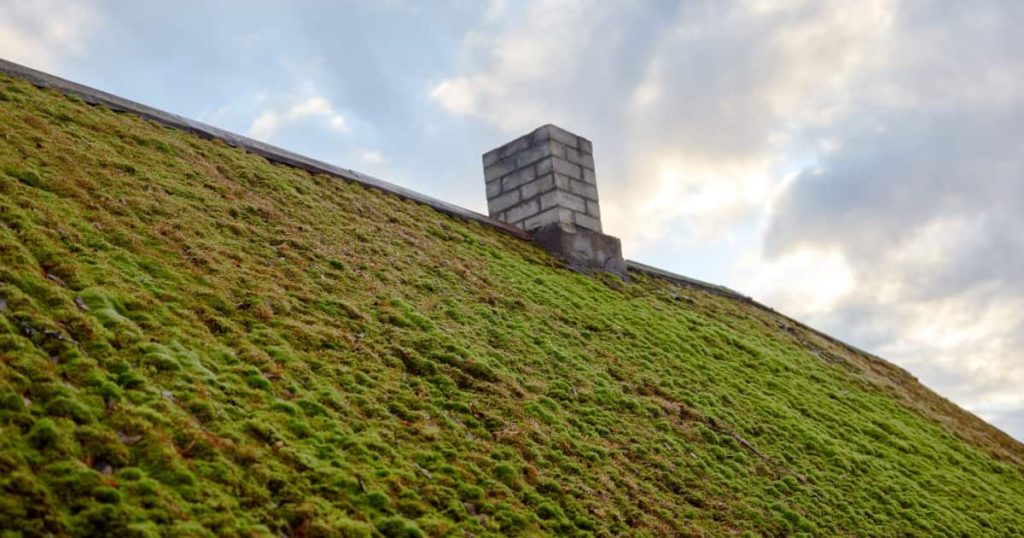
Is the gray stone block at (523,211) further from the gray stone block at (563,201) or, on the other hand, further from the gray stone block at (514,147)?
the gray stone block at (514,147)

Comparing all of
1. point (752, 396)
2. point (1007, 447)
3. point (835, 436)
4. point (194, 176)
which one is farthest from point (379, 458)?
point (1007, 447)

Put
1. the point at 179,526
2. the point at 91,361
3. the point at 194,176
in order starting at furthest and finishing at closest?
the point at 194,176
the point at 91,361
the point at 179,526

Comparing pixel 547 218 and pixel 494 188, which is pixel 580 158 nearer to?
pixel 547 218

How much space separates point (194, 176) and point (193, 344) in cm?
441

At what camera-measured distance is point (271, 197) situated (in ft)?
43.0

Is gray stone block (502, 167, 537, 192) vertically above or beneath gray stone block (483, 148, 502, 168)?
beneath

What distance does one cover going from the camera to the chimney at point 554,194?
17688 mm

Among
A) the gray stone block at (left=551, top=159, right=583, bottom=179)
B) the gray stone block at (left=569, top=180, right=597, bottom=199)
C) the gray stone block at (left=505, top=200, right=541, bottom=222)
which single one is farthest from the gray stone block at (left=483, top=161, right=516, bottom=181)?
the gray stone block at (left=569, top=180, right=597, bottom=199)

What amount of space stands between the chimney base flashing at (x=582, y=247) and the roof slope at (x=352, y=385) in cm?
58

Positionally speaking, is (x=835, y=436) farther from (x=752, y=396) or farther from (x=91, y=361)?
(x=91, y=361)

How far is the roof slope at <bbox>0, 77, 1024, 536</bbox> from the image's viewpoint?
270 inches

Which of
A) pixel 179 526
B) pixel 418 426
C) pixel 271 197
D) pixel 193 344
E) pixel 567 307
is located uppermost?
pixel 271 197

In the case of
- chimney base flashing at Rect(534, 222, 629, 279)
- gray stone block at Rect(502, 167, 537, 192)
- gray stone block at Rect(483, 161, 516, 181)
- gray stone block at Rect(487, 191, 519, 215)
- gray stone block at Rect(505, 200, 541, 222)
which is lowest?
chimney base flashing at Rect(534, 222, 629, 279)

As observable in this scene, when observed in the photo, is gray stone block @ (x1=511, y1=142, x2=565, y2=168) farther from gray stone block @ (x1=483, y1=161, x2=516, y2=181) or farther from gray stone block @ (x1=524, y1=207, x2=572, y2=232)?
gray stone block @ (x1=524, y1=207, x2=572, y2=232)
